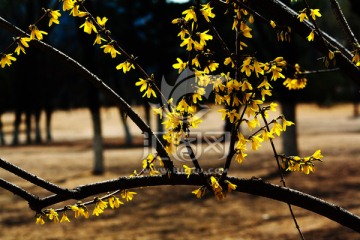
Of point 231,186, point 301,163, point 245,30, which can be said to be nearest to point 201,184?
point 231,186

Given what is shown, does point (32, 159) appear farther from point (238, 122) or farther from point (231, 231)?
point (238, 122)

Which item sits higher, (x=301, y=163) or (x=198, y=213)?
(x=301, y=163)

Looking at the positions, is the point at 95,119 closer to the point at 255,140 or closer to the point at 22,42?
the point at 22,42

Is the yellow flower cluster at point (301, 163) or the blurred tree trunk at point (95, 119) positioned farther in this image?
the blurred tree trunk at point (95, 119)

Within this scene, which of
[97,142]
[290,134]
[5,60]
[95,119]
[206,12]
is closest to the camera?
[206,12]

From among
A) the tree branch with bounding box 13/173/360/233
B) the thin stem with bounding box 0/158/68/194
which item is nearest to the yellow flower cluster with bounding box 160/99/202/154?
the tree branch with bounding box 13/173/360/233

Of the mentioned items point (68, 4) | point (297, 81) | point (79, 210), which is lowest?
point (79, 210)

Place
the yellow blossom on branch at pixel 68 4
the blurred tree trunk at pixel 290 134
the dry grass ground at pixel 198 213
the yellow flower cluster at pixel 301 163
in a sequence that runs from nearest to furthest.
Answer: the yellow blossom on branch at pixel 68 4, the yellow flower cluster at pixel 301 163, the dry grass ground at pixel 198 213, the blurred tree trunk at pixel 290 134

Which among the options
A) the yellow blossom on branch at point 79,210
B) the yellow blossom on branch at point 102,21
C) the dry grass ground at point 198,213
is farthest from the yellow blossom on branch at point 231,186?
the dry grass ground at point 198,213

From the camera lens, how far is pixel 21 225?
9.74 metres

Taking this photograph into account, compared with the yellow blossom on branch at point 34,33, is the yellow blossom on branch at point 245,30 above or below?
below

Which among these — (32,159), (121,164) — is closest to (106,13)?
(32,159)

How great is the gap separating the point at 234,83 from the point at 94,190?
0.84 metres

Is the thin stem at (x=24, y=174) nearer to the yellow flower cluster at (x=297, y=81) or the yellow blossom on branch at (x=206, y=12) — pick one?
the yellow blossom on branch at (x=206, y=12)
